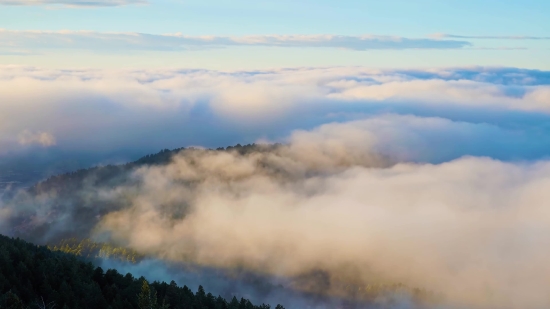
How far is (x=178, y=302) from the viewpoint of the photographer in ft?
268

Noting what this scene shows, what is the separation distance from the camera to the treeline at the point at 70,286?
65562 mm

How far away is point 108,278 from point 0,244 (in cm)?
1922

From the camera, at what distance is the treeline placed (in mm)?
65562

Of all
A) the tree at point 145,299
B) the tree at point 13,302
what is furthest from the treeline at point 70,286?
the tree at point 13,302

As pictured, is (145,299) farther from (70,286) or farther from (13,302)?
(70,286)

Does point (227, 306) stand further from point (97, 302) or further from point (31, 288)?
point (31, 288)

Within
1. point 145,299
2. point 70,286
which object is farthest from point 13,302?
point 70,286

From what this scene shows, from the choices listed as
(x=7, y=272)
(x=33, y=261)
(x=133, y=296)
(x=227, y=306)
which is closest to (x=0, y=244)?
(x=33, y=261)

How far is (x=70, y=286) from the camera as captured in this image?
226 feet

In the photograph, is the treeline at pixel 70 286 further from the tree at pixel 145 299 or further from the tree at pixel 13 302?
the tree at pixel 13 302

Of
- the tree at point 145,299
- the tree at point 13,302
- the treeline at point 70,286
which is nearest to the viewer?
the tree at point 13,302

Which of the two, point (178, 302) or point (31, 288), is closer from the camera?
point (31, 288)

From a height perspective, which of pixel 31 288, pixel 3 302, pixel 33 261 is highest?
pixel 33 261

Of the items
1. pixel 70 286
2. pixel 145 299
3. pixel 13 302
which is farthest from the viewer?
pixel 70 286
